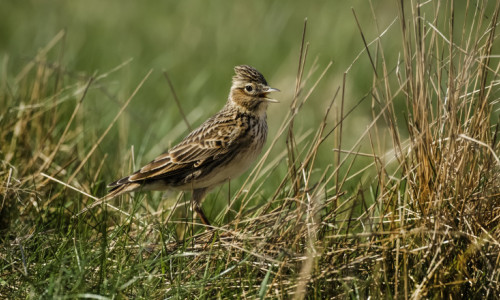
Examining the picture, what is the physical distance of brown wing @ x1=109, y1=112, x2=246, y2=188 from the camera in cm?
548

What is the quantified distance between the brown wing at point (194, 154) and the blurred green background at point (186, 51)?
939 mm

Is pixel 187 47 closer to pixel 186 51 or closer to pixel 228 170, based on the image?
pixel 186 51

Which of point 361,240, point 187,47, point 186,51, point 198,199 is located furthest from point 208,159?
point 187,47

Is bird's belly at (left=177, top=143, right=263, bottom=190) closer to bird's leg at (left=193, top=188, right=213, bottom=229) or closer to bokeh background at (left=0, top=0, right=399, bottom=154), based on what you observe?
bird's leg at (left=193, top=188, right=213, bottom=229)

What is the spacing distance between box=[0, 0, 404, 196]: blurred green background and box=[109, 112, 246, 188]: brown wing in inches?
37.0

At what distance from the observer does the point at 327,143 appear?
322 inches

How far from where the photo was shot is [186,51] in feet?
33.7

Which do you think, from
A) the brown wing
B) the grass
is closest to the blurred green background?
the brown wing

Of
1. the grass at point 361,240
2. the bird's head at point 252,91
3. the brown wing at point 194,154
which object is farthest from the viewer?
the bird's head at point 252,91

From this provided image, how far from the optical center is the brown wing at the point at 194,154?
548 cm

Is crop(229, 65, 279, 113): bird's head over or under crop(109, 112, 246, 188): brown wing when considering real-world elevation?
over

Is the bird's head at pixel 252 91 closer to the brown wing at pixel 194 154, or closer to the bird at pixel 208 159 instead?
the bird at pixel 208 159

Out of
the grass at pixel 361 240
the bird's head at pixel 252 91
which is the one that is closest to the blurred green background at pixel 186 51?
the bird's head at pixel 252 91

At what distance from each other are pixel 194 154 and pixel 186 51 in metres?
4.94
